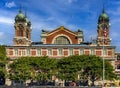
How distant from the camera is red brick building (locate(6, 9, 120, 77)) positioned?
15725 cm

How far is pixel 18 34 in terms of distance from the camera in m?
166

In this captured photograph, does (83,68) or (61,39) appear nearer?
(83,68)

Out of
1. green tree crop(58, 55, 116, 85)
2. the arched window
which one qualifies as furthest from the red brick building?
green tree crop(58, 55, 116, 85)

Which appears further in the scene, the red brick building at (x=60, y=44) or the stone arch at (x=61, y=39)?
the stone arch at (x=61, y=39)

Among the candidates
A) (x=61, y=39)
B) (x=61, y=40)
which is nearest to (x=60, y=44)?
(x=61, y=40)

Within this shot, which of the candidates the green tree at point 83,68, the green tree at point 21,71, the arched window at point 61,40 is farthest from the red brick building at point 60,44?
the green tree at point 21,71

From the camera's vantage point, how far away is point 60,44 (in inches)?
6407

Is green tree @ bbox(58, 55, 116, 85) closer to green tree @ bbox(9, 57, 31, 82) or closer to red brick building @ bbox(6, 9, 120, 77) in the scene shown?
green tree @ bbox(9, 57, 31, 82)

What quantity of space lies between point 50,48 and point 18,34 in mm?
15322

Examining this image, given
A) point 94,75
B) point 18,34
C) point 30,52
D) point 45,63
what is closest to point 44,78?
point 45,63

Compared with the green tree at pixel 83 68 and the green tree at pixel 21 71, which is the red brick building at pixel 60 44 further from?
the green tree at pixel 21 71

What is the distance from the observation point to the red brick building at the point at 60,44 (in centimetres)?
15725

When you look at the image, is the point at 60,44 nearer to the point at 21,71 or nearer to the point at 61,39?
the point at 61,39

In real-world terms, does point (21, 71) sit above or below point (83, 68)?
below
